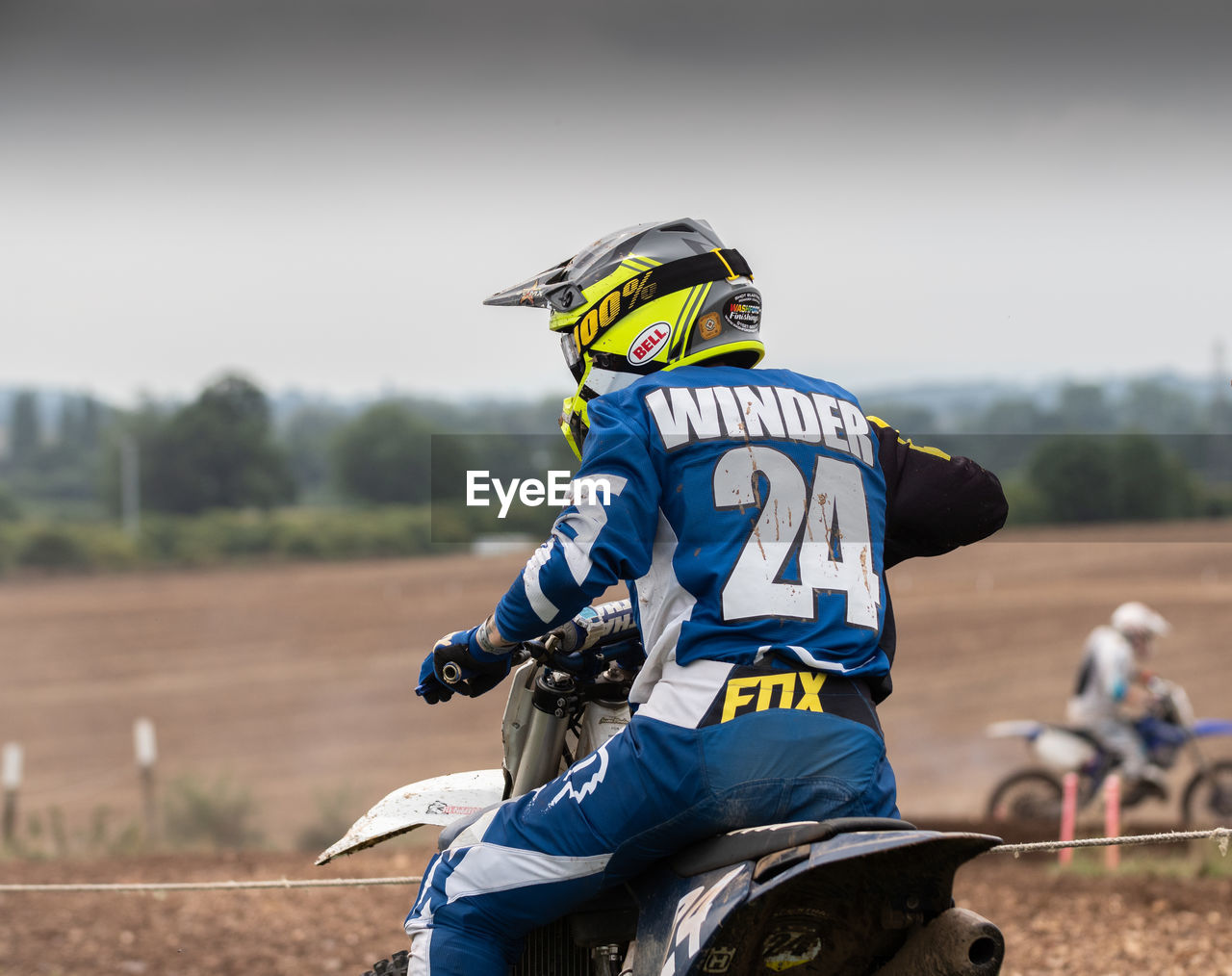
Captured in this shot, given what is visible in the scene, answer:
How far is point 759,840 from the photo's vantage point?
97.0 inches

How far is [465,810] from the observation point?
3.17 meters

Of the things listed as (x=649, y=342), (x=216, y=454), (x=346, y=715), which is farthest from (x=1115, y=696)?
(x=216, y=454)

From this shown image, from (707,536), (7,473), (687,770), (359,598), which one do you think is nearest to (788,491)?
(707,536)

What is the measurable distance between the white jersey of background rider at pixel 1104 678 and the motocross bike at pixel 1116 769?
0.19 metres

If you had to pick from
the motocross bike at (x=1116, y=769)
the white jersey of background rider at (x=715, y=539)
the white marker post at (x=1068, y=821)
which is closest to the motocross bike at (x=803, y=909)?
the white jersey of background rider at (x=715, y=539)

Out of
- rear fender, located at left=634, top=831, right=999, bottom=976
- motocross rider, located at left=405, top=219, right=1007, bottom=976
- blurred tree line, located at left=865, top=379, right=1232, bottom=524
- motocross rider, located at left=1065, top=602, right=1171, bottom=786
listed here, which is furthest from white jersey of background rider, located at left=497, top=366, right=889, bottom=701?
blurred tree line, located at left=865, top=379, right=1232, bottom=524

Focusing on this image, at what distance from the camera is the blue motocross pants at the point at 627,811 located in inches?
99.5

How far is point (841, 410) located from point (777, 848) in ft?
3.03

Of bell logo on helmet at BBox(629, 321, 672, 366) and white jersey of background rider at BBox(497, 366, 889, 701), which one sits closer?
white jersey of background rider at BBox(497, 366, 889, 701)

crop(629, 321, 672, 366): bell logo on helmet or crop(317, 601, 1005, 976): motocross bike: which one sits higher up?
crop(629, 321, 672, 366): bell logo on helmet

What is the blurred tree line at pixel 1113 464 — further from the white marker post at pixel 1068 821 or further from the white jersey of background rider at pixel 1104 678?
the white marker post at pixel 1068 821

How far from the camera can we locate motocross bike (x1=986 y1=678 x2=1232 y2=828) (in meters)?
11.0

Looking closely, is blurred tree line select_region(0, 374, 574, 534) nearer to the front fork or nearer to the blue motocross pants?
the front fork

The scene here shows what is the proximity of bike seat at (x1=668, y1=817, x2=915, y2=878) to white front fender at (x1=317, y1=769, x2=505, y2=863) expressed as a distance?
67 cm
